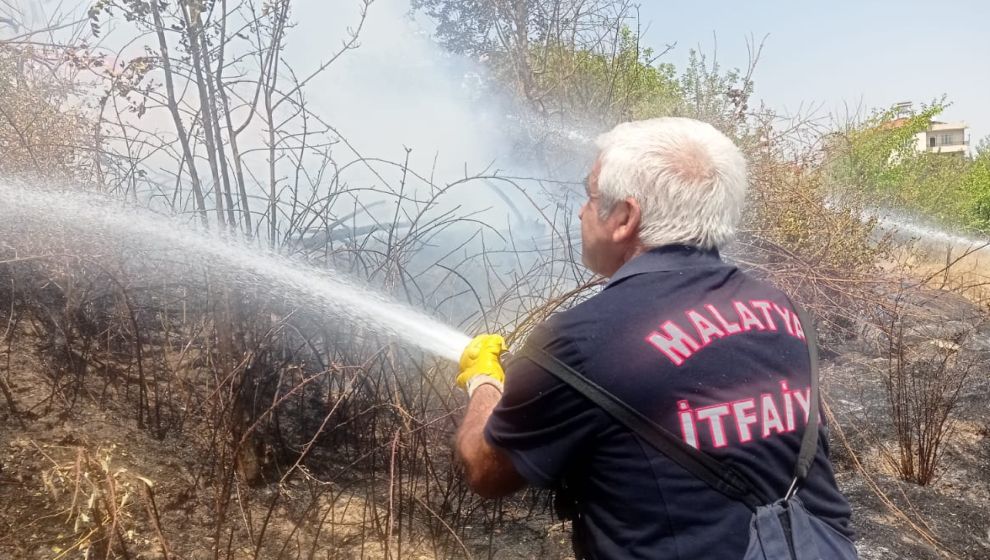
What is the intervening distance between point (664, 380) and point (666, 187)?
451 mm

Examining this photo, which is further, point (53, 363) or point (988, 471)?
point (988, 471)

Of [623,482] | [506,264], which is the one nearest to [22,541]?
[623,482]

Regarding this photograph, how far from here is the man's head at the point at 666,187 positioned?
5.41ft

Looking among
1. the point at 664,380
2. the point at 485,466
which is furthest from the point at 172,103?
the point at 664,380

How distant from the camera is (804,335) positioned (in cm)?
173

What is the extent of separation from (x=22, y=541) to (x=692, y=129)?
301 centimetres

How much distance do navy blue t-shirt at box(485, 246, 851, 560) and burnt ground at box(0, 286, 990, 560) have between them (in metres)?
1.50

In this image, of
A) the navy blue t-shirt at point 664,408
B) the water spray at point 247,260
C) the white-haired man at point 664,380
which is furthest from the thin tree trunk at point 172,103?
the navy blue t-shirt at point 664,408

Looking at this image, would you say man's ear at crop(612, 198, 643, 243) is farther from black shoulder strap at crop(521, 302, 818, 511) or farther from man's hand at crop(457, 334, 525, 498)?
man's hand at crop(457, 334, 525, 498)

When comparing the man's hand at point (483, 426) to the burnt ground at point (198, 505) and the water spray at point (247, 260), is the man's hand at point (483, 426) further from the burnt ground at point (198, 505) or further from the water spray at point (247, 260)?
the burnt ground at point (198, 505)

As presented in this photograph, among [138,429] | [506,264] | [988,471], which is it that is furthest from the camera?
[506,264]

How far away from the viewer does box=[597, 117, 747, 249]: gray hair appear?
1647mm

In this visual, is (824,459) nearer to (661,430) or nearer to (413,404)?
(661,430)

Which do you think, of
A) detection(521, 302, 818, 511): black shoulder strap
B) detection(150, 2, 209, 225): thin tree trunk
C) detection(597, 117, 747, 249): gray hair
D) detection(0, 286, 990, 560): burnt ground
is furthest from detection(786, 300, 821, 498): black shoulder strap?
detection(150, 2, 209, 225): thin tree trunk
